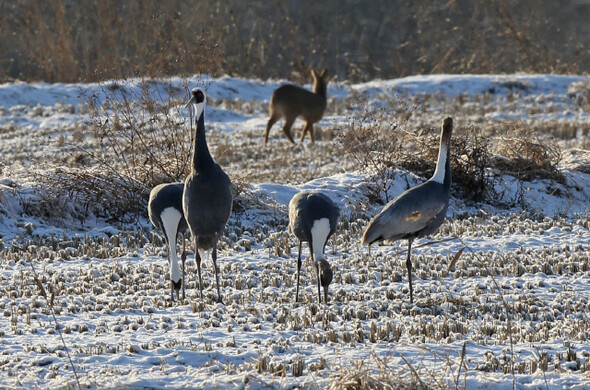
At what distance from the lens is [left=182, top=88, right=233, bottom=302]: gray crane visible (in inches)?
269

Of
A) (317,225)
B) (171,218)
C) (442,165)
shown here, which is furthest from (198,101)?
(442,165)

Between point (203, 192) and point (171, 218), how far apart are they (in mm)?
537

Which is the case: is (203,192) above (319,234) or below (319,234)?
above

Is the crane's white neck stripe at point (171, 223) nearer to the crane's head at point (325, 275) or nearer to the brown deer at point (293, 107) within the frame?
the crane's head at point (325, 275)

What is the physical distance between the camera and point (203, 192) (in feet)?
22.4

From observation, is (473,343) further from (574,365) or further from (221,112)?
(221,112)

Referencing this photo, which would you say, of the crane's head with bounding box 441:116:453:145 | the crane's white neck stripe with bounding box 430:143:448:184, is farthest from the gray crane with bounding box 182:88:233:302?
the crane's head with bounding box 441:116:453:145

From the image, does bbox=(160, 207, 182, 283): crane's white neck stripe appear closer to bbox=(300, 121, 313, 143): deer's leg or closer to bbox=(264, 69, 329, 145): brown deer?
bbox=(264, 69, 329, 145): brown deer

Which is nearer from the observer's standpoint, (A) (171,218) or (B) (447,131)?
(A) (171,218)

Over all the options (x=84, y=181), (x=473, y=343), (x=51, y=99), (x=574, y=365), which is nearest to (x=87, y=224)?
(x=84, y=181)

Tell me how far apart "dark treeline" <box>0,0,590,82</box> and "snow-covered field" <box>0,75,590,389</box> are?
10051 mm

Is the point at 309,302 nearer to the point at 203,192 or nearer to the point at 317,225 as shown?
the point at 317,225

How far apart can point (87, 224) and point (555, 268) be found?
5.64 meters

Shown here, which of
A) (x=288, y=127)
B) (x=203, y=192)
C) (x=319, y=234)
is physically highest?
(x=203, y=192)
